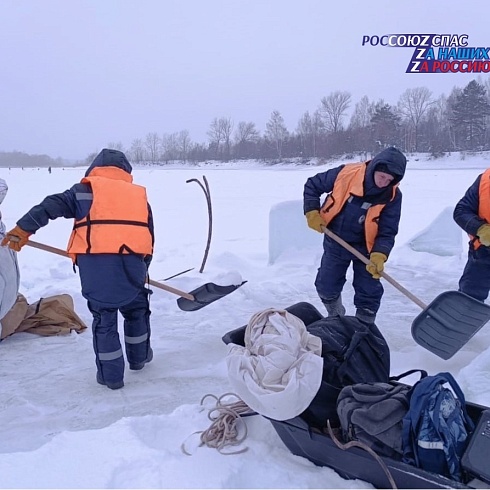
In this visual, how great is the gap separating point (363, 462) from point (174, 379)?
4.98 ft

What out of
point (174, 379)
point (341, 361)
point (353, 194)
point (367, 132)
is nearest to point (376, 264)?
point (353, 194)

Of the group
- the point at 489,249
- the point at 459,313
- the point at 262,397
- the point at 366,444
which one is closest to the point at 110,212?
the point at 262,397

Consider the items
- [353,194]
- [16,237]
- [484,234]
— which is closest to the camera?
[16,237]

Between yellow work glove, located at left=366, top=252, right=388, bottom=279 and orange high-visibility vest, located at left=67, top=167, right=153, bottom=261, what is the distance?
147 cm

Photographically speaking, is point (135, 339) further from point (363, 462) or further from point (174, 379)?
point (363, 462)

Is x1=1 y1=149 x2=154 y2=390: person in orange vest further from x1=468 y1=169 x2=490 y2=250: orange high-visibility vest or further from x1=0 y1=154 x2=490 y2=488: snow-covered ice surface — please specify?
x1=468 y1=169 x2=490 y2=250: orange high-visibility vest

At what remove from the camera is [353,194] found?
326cm

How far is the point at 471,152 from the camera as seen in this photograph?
2958 cm

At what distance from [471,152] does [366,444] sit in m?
31.5

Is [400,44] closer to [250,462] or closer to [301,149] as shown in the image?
[250,462]

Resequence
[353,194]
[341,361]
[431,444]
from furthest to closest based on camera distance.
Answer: [353,194] < [341,361] < [431,444]

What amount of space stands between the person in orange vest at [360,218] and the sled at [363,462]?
1402 millimetres

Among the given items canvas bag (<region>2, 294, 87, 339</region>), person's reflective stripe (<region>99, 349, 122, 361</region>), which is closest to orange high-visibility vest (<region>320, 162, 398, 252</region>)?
person's reflective stripe (<region>99, 349, 122, 361</region>)

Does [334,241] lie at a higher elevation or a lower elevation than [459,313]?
higher
